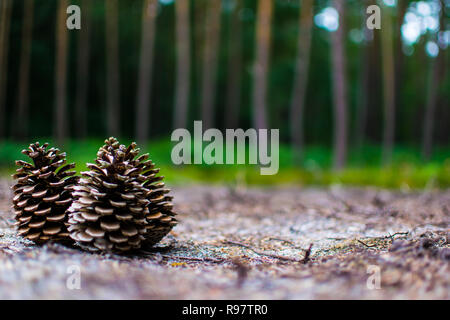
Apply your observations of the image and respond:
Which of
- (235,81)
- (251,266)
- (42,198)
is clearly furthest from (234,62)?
(251,266)

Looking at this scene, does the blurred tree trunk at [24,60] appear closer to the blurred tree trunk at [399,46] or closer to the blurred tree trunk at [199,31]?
the blurred tree trunk at [199,31]

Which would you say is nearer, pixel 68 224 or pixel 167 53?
pixel 68 224

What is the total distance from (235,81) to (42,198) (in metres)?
15.2

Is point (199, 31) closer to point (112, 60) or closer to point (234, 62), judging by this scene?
point (234, 62)

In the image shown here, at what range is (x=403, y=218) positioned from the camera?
3168mm

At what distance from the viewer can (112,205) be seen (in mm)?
1951

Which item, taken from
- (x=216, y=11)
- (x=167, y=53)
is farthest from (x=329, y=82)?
(x=216, y=11)

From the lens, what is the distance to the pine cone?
1907 millimetres

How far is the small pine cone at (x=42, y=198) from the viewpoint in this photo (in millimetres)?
2045

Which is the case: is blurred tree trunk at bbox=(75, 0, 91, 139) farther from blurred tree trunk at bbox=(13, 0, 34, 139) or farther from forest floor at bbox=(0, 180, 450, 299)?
forest floor at bbox=(0, 180, 450, 299)

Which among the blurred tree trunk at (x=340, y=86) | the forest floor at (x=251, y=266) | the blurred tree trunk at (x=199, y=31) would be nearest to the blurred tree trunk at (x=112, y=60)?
the blurred tree trunk at (x=199, y=31)

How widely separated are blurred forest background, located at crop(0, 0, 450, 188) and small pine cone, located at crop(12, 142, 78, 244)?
18.7ft
